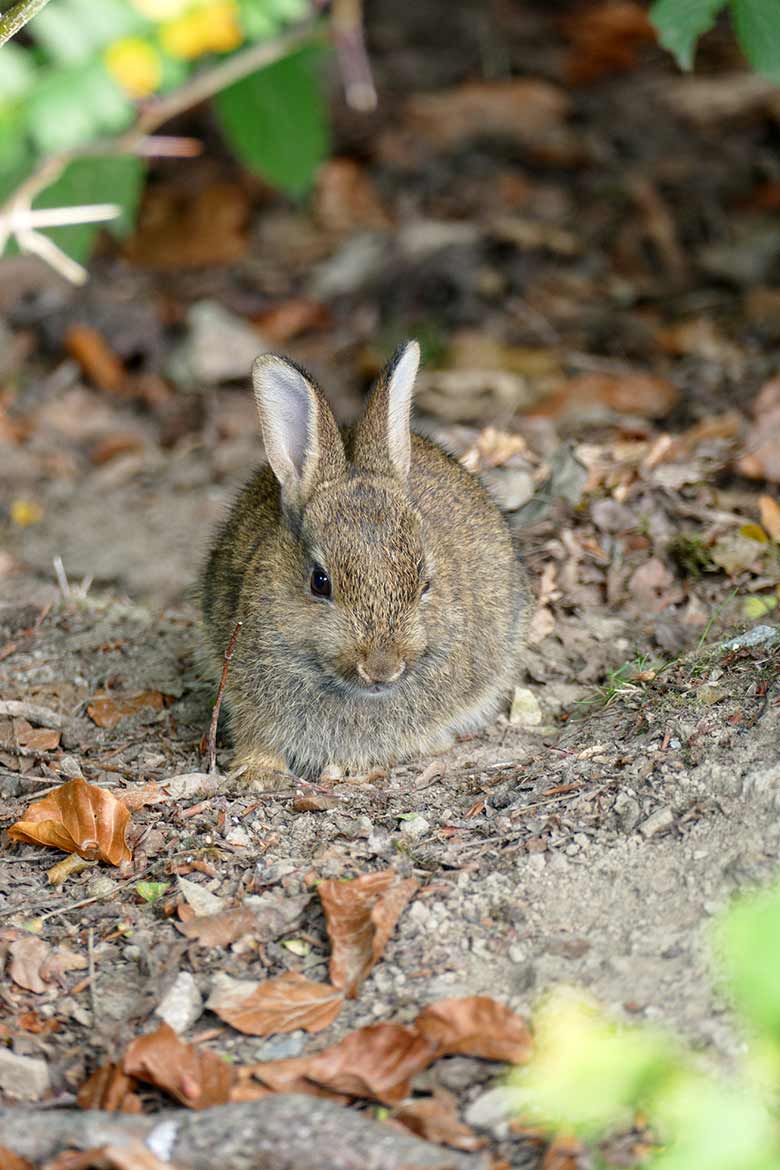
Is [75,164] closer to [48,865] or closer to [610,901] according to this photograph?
[48,865]

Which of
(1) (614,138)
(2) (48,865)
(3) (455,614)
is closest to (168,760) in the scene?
(2) (48,865)

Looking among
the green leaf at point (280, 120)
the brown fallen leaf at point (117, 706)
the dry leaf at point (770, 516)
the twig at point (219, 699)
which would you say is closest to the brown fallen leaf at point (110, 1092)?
the twig at point (219, 699)

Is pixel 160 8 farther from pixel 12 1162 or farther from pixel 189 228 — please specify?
pixel 12 1162

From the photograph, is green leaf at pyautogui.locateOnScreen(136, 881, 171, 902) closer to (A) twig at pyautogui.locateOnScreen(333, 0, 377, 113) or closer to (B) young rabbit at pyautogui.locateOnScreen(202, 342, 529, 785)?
(B) young rabbit at pyautogui.locateOnScreen(202, 342, 529, 785)

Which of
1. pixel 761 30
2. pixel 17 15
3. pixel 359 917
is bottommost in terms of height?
pixel 359 917

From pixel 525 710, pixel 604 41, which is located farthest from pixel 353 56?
pixel 525 710

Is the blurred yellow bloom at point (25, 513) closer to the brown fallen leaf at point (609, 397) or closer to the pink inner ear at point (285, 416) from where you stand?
the brown fallen leaf at point (609, 397)

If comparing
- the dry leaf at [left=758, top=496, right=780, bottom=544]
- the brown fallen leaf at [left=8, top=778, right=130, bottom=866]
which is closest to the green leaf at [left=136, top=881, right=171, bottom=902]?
the brown fallen leaf at [left=8, top=778, right=130, bottom=866]
